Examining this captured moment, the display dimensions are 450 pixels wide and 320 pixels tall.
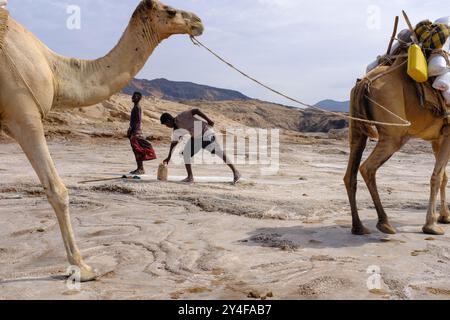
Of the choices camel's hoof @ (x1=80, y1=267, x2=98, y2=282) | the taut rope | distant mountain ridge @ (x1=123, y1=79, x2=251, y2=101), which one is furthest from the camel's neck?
distant mountain ridge @ (x1=123, y1=79, x2=251, y2=101)

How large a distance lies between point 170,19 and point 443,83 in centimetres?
328

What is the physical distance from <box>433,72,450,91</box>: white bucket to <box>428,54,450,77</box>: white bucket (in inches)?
2.3

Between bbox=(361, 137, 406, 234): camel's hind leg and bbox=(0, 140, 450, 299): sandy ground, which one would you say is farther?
bbox=(361, 137, 406, 234): camel's hind leg

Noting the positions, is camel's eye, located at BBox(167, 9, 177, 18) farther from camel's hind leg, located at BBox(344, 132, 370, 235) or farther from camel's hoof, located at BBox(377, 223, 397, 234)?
camel's hoof, located at BBox(377, 223, 397, 234)

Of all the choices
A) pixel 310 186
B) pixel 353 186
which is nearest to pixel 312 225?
pixel 353 186

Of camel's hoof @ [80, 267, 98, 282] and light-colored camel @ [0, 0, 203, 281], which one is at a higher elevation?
light-colored camel @ [0, 0, 203, 281]

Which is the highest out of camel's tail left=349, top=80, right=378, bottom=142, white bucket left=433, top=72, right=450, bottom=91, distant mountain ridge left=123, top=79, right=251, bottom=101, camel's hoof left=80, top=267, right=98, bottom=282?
distant mountain ridge left=123, top=79, right=251, bottom=101

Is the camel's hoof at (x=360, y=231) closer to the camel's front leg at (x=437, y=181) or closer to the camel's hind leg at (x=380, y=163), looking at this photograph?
the camel's hind leg at (x=380, y=163)

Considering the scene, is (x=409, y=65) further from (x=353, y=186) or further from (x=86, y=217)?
(x=86, y=217)

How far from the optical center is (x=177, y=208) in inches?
307

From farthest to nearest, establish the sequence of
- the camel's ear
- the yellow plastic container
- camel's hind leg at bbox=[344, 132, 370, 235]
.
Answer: camel's hind leg at bbox=[344, 132, 370, 235], the yellow plastic container, the camel's ear

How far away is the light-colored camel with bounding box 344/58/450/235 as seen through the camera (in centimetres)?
614

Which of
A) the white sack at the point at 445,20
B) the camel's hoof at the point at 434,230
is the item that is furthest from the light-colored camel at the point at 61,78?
the camel's hoof at the point at 434,230

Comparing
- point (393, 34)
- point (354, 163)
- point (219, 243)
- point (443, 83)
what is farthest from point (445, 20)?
point (219, 243)
